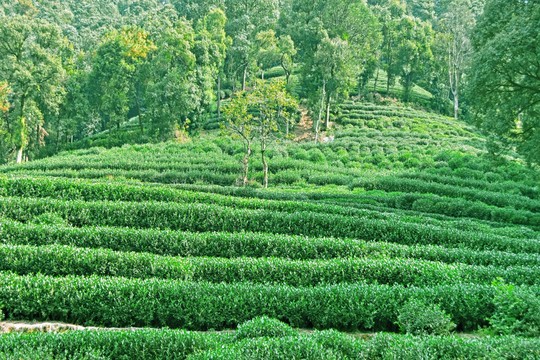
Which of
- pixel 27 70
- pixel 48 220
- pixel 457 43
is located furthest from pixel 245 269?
pixel 457 43

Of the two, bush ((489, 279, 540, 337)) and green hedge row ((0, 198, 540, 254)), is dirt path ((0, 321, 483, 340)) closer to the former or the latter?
bush ((489, 279, 540, 337))

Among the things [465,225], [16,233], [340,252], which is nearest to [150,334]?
[340,252]

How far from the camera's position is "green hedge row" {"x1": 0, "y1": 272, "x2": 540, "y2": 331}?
1180cm

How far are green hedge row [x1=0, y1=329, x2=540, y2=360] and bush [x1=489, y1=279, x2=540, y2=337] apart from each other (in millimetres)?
1608

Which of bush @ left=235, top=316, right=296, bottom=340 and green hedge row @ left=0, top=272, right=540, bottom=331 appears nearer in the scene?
bush @ left=235, top=316, right=296, bottom=340

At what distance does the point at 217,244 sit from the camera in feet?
55.0

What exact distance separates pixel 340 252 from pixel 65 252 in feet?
36.5

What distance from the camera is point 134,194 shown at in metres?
22.0

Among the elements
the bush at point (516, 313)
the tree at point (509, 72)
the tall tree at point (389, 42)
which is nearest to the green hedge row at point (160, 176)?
the tree at point (509, 72)

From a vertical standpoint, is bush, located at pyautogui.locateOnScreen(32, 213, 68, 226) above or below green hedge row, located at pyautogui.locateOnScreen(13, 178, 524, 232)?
below

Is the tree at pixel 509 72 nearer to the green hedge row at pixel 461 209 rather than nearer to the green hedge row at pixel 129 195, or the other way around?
the green hedge row at pixel 461 209

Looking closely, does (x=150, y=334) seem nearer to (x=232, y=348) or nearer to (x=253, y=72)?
(x=232, y=348)

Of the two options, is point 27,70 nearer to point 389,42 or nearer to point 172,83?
point 172,83

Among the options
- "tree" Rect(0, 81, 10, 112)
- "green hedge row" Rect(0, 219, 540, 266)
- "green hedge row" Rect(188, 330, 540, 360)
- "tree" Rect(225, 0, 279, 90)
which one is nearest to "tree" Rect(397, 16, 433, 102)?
"tree" Rect(225, 0, 279, 90)
